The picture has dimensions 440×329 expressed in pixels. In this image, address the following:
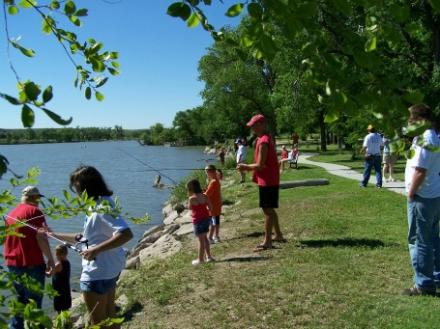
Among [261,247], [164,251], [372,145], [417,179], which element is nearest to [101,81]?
[417,179]

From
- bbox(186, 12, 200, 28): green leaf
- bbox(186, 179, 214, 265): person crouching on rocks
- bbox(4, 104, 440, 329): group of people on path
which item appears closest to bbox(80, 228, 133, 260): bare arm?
bbox(4, 104, 440, 329): group of people on path

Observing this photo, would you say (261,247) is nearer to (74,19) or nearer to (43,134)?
(74,19)

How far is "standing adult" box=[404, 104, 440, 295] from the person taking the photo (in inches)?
197

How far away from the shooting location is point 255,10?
1.75 metres

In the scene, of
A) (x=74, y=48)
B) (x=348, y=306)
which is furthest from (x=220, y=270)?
(x=74, y=48)

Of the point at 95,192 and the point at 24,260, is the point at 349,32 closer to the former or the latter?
the point at 95,192

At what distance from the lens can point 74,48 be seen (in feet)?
8.29

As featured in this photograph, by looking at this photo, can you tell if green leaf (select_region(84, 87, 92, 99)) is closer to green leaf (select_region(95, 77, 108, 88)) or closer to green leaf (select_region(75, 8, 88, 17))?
green leaf (select_region(95, 77, 108, 88))

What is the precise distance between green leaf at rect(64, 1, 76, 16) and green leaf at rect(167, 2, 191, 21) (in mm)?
767

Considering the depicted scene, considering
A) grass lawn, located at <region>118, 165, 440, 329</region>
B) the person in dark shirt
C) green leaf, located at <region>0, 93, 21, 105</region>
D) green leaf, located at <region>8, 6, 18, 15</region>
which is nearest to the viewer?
green leaf, located at <region>0, 93, 21, 105</region>

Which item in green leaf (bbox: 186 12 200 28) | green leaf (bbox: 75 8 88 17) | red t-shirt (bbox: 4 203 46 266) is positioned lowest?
red t-shirt (bbox: 4 203 46 266)

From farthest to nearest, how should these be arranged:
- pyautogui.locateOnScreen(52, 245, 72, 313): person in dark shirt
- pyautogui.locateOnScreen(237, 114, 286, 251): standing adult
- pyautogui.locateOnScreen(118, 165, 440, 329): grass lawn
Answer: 1. pyautogui.locateOnScreen(237, 114, 286, 251): standing adult
2. pyautogui.locateOnScreen(52, 245, 72, 313): person in dark shirt
3. pyautogui.locateOnScreen(118, 165, 440, 329): grass lawn

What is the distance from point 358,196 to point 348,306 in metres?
7.45

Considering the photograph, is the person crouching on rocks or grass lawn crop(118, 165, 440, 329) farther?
the person crouching on rocks
